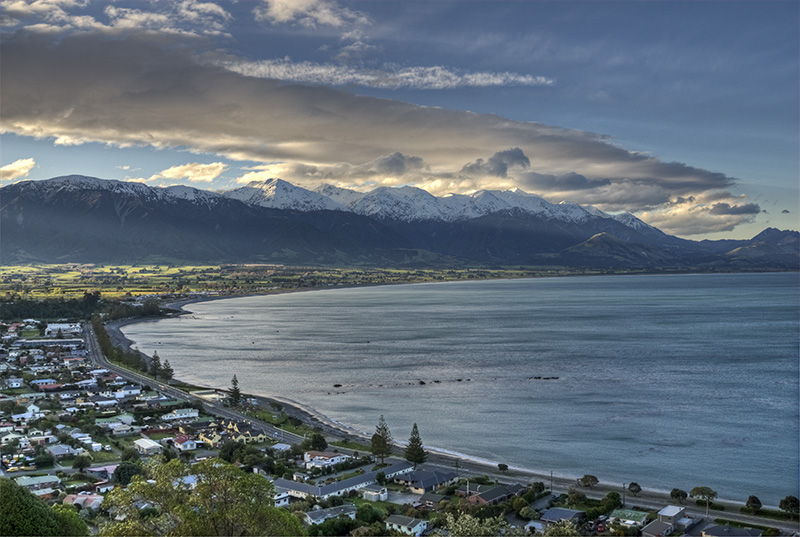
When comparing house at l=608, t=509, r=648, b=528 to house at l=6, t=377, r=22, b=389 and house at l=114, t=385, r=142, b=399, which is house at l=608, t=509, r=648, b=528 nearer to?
house at l=114, t=385, r=142, b=399

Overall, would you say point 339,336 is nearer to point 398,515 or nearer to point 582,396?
point 582,396

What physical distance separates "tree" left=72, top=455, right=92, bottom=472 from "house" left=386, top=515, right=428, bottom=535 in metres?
14.8

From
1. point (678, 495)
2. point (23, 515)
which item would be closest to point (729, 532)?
point (678, 495)

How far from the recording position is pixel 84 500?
962 inches

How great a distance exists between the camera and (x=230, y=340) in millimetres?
76562

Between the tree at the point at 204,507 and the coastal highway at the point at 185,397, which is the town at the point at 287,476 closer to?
the tree at the point at 204,507

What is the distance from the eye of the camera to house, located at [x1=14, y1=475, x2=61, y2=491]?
2653cm

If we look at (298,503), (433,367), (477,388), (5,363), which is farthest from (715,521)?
(5,363)

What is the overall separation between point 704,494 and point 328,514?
48.5 feet

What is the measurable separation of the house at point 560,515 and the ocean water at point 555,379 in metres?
6.11

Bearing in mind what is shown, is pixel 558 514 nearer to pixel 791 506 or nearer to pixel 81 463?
pixel 791 506

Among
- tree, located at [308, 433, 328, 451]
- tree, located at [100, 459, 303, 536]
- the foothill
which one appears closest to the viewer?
tree, located at [100, 459, 303, 536]

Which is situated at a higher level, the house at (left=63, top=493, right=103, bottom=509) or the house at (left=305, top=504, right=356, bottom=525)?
the house at (left=63, top=493, right=103, bottom=509)

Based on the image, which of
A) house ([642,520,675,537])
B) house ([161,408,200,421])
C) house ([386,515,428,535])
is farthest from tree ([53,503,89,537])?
house ([161,408,200,421])
